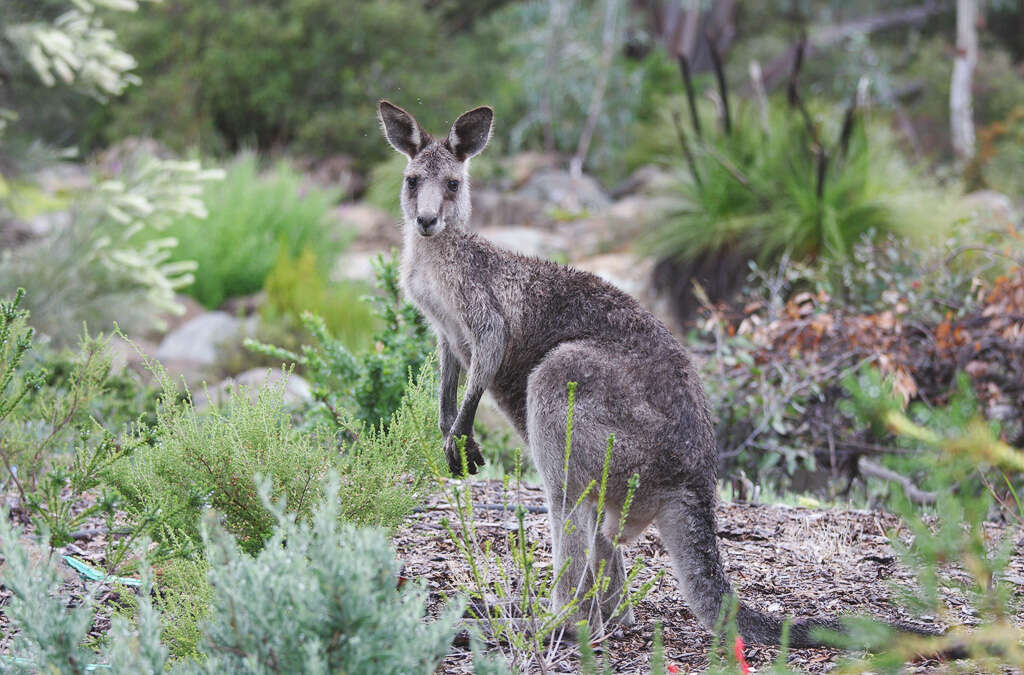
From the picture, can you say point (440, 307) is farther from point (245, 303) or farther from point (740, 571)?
point (245, 303)

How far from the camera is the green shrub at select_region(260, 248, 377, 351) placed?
9023 millimetres

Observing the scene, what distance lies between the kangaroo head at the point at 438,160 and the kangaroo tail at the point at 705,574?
138 cm

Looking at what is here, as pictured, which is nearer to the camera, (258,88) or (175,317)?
(175,317)

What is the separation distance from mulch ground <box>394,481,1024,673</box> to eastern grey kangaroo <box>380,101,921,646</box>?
0.19 meters

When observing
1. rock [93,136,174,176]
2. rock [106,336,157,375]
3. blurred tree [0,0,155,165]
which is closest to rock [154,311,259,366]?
rock [106,336,157,375]

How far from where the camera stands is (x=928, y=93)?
73.6 feet

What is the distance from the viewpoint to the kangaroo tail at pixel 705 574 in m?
3.00

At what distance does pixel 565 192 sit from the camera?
16.4m

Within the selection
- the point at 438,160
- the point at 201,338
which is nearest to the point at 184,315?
the point at 201,338

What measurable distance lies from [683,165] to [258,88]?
1057 cm

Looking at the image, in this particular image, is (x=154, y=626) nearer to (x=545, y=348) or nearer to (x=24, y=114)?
(x=545, y=348)

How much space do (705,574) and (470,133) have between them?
1915 mm

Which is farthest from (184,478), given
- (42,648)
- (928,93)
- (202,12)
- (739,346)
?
(928,93)

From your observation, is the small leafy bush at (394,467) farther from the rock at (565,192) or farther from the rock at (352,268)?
the rock at (565,192)
